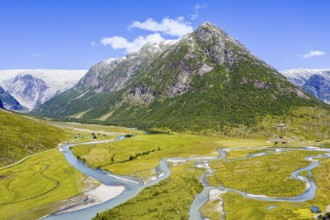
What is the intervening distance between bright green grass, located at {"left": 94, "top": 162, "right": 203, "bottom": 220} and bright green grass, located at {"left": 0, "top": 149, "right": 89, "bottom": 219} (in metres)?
26.0

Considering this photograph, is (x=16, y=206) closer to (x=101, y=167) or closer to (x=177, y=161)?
(x=101, y=167)

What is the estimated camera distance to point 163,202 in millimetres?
109000

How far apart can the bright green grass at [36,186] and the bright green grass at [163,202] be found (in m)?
26.0

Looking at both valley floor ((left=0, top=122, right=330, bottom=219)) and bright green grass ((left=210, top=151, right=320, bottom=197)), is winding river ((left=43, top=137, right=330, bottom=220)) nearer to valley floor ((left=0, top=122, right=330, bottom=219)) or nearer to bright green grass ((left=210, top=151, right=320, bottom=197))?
valley floor ((left=0, top=122, right=330, bottom=219))

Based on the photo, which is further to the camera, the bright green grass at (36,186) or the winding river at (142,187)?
the bright green grass at (36,186)

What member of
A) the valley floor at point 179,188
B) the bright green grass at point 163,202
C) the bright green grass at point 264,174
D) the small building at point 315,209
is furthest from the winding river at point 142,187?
the small building at point 315,209

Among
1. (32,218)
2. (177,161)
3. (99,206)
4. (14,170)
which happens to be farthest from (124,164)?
(32,218)

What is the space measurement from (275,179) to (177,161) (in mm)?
69655

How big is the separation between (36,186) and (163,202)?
64.2 meters

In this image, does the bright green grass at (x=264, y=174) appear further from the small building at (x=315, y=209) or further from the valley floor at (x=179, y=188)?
the small building at (x=315, y=209)

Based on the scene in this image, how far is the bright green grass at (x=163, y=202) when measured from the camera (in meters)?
98.3

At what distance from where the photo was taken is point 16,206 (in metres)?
115

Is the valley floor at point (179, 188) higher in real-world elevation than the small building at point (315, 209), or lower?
lower

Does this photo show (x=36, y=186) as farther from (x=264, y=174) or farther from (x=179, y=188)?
(x=264, y=174)
